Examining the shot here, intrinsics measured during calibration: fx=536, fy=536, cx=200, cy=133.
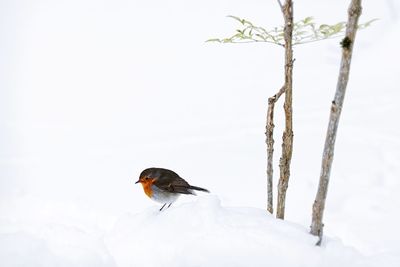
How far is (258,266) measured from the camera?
2.04 m

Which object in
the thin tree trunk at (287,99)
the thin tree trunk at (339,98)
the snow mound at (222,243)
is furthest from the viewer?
the thin tree trunk at (287,99)

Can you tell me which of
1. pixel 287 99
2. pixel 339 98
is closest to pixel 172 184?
pixel 287 99

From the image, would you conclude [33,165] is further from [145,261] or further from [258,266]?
[258,266]

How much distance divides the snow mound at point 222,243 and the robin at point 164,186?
82 cm

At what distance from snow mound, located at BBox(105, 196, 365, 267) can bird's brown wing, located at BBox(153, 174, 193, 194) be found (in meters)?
0.82

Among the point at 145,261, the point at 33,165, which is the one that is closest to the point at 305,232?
the point at 145,261

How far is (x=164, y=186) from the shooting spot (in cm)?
331

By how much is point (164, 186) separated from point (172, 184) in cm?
5

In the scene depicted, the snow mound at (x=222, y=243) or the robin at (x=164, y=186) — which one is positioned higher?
the snow mound at (x=222, y=243)

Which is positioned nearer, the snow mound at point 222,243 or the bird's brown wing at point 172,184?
the snow mound at point 222,243

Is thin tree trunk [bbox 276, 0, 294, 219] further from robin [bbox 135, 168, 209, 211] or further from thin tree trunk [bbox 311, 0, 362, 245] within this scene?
robin [bbox 135, 168, 209, 211]

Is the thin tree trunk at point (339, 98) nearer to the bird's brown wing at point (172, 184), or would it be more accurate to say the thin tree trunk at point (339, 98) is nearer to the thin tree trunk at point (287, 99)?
the thin tree trunk at point (287, 99)

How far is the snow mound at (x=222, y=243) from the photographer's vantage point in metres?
2.06

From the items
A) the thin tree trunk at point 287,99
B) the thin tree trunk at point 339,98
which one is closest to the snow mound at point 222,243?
the thin tree trunk at point 339,98
